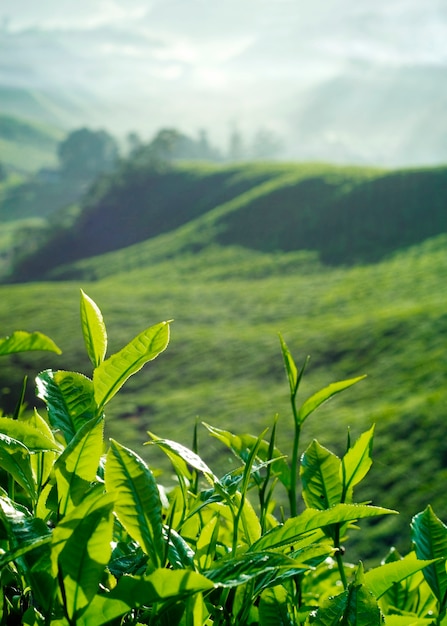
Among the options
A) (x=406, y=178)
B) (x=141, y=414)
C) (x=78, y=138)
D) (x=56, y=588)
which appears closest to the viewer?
(x=56, y=588)

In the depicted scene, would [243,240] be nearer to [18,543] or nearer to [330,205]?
[330,205]

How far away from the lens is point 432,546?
85 cm

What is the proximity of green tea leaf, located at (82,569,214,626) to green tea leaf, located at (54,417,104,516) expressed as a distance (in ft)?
0.42

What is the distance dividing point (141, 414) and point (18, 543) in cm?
1893

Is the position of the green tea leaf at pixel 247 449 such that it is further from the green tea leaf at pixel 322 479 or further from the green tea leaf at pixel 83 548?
the green tea leaf at pixel 83 548

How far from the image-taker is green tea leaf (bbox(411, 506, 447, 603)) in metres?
0.83

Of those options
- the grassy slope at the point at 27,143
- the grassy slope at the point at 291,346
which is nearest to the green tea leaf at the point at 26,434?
the grassy slope at the point at 291,346

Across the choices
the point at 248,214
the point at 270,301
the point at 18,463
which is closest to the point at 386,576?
the point at 18,463

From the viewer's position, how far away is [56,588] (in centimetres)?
59

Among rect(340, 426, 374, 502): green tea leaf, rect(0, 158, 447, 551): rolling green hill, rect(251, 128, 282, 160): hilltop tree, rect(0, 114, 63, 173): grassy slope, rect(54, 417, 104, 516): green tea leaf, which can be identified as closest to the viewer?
rect(54, 417, 104, 516): green tea leaf

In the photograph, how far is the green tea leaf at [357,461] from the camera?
84cm

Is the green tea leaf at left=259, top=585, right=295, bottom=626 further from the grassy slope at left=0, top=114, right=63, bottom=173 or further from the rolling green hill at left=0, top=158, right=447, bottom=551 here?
the grassy slope at left=0, top=114, right=63, bottom=173

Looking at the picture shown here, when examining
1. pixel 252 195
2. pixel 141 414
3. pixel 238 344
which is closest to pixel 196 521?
pixel 141 414

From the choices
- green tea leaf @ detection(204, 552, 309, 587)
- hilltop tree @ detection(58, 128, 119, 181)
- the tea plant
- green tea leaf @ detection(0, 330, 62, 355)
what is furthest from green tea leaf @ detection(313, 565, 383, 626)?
hilltop tree @ detection(58, 128, 119, 181)
